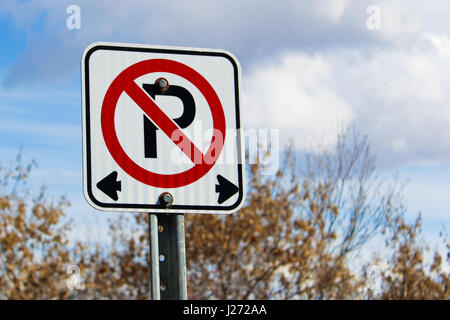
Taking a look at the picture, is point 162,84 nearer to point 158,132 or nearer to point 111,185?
point 158,132

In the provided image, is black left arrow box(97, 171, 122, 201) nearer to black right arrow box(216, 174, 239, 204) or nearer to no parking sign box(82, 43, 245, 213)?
no parking sign box(82, 43, 245, 213)

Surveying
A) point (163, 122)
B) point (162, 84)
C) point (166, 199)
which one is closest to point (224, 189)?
point (166, 199)

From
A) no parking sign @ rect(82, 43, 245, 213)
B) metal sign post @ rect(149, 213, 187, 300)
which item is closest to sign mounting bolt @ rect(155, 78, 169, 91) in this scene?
no parking sign @ rect(82, 43, 245, 213)

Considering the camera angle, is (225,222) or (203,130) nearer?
(203,130)

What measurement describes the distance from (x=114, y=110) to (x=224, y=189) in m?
0.53

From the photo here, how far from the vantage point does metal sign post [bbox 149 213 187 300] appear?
2.76 metres

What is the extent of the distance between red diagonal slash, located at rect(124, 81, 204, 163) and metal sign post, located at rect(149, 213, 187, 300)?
25cm

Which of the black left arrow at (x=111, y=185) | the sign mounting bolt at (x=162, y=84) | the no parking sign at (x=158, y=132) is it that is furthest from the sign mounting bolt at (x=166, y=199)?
the sign mounting bolt at (x=162, y=84)

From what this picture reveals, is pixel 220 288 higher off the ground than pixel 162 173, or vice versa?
pixel 162 173

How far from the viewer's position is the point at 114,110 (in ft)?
9.53
